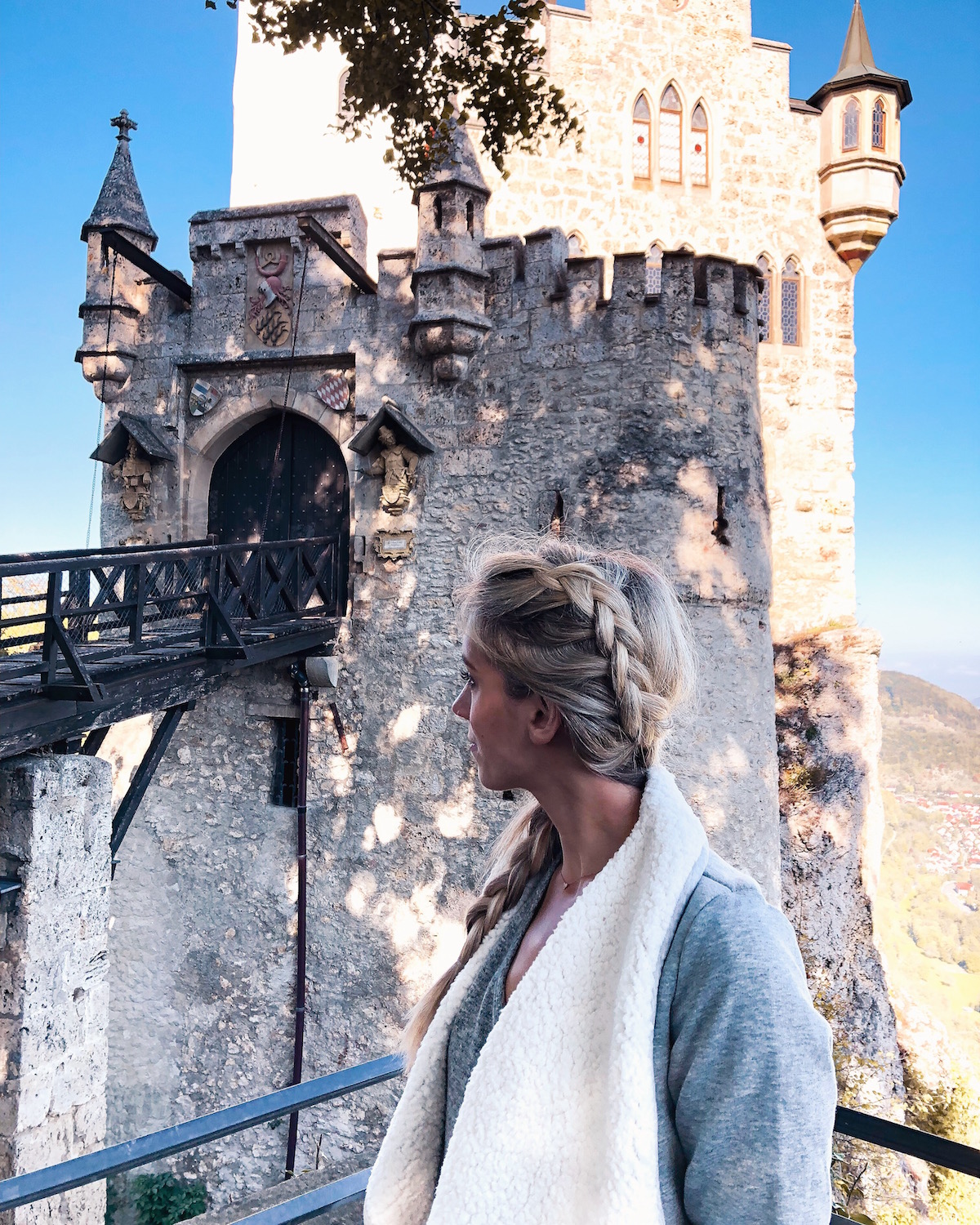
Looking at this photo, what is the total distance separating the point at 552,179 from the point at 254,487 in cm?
581

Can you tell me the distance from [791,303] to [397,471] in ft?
22.9

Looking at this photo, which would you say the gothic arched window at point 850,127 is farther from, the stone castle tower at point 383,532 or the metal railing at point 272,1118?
the metal railing at point 272,1118

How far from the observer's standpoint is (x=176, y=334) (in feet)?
30.8

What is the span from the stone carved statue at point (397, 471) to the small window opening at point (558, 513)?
4.56 ft

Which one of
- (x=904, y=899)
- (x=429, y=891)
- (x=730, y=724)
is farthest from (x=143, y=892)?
(x=904, y=899)

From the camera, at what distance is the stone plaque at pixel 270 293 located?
29.7 ft

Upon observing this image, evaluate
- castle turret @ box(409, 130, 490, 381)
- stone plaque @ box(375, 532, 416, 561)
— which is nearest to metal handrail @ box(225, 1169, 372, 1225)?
stone plaque @ box(375, 532, 416, 561)

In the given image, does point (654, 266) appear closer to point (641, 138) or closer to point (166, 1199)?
point (641, 138)

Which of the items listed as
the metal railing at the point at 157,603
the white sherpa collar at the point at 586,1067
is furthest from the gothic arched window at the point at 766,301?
the white sherpa collar at the point at 586,1067

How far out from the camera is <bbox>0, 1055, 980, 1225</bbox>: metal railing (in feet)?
5.89

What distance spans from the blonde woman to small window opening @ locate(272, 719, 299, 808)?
7.41m

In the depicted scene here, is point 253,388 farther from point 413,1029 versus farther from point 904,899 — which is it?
point 904,899

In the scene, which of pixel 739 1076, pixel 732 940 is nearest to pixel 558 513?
pixel 732 940

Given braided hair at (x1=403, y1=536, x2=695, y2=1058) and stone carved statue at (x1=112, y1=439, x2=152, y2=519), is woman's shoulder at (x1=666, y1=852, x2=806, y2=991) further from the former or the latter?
stone carved statue at (x1=112, y1=439, x2=152, y2=519)
